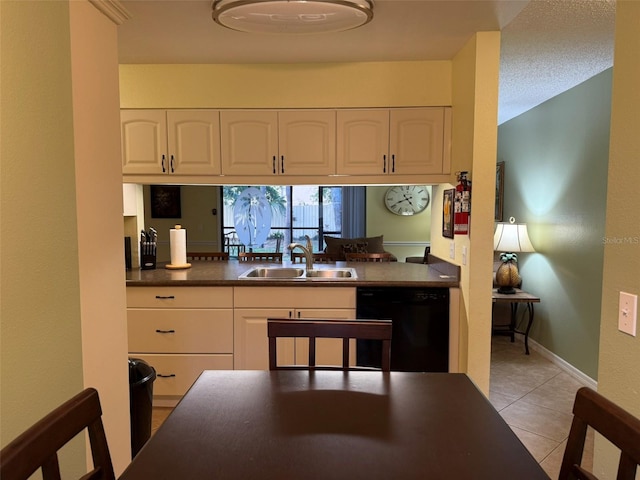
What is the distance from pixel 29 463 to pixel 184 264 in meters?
2.71

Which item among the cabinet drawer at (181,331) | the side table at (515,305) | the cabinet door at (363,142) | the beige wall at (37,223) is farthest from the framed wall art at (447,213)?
the beige wall at (37,223)

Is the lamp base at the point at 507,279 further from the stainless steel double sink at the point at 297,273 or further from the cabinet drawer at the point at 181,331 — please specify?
the cabinet drawer at the point at 181,331

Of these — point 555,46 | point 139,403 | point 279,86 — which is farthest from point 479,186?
point 139,403

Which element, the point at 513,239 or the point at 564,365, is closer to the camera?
the point at 564,365

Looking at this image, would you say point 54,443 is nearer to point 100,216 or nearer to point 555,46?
point 100,216

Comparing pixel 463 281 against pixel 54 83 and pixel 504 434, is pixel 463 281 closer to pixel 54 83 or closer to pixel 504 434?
pixel 504 434

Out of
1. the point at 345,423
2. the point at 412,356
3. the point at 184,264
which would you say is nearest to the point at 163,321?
the point at 184,264

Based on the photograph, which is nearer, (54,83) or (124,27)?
(54,83)

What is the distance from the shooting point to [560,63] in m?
3.18

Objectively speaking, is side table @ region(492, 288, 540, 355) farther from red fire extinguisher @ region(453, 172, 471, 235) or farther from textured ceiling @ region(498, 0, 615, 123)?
textured ceiling @ region(498, 0, 615, 123)

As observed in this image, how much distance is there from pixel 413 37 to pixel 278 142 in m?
1.15

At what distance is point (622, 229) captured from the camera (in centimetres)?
134

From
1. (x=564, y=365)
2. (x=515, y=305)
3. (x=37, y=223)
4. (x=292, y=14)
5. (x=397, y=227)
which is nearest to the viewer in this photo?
(x=37, y=223)

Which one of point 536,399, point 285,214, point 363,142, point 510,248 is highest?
point 363,142
